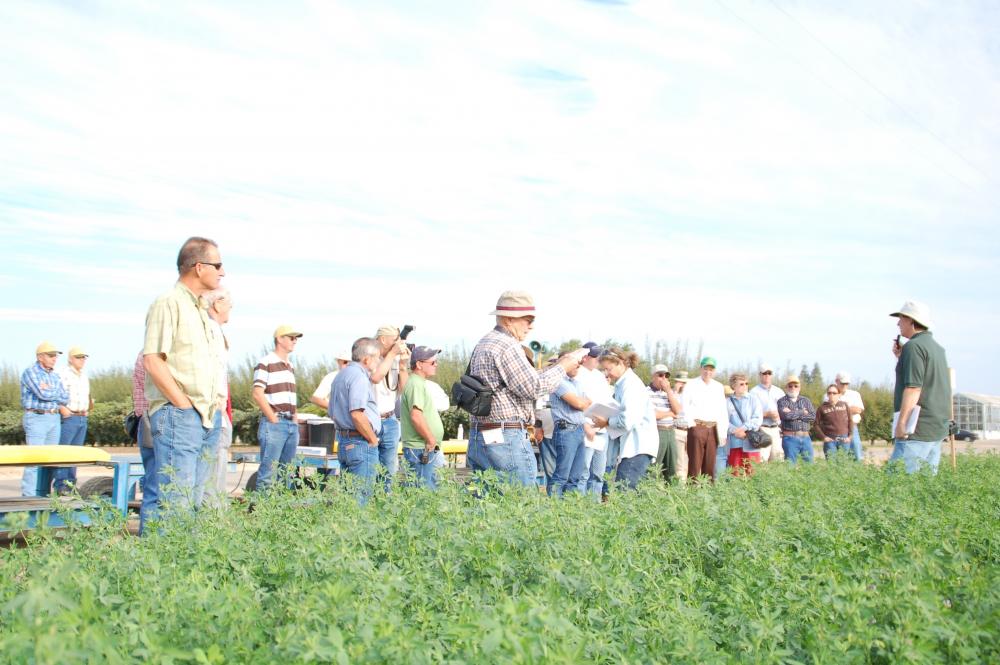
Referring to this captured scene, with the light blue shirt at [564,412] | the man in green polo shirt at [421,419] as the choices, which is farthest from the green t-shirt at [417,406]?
the light blue shirt at [564,412]

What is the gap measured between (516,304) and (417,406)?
79.6 inches

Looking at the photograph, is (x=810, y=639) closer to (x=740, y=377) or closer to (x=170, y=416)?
(x=170, y=416)

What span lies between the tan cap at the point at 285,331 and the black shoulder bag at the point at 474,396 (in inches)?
133

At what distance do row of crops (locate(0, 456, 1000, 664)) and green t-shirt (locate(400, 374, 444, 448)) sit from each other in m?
3.01

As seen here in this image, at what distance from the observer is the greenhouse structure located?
46.4 m

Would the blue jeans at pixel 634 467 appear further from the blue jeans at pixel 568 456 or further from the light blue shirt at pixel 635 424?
the blue jeans at pixel 568 456

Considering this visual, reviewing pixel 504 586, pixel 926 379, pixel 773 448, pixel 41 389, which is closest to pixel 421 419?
pixel 926 379

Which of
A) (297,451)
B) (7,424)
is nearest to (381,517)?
(297,451)

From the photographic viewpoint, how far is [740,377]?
14266 millimetres

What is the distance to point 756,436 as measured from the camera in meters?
14.2

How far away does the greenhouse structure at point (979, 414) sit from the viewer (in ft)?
152

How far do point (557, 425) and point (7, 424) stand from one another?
661 inches

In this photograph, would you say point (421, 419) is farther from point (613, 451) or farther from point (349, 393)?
point (613, 451)

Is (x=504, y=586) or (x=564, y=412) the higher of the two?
(x=564, y=412)
